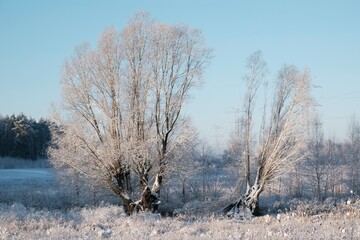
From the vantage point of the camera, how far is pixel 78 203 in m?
29.8

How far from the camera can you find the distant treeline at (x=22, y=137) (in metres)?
66.4

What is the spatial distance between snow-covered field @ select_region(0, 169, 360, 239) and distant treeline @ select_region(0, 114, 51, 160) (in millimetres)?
37685

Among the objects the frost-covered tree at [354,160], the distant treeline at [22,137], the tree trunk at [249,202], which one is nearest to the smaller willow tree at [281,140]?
the tree trunk at [249,202]

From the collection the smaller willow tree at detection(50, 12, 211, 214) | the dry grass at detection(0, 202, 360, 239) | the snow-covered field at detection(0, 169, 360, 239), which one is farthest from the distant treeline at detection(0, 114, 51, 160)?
the dry grass at detection(0, 202, 360, 239)

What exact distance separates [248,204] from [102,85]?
33.2 feet

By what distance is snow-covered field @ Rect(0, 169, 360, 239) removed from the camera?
7548 mm

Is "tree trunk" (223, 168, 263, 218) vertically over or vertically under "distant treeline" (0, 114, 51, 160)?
under

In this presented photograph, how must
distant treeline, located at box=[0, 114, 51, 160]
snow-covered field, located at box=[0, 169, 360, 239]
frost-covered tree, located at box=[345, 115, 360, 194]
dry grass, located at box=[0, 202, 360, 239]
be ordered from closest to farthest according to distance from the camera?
1. dry grass, located at box=[0, 202, 360, 239]
2. snow-covered field, located at box=[0, 169, 360, 239]
3. frost-covered tree, located at box=[345, 115, 360, 194]
4. distant treeline, located at box=[0, 114, 51, 160]

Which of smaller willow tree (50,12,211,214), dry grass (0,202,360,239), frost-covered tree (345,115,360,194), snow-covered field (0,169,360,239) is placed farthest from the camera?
frost-covered tree (345,115,360,194)

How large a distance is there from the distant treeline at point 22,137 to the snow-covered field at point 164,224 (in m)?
37.7

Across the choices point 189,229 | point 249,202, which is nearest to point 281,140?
point 249,202

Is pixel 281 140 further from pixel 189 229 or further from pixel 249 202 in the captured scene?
pixel 189 229

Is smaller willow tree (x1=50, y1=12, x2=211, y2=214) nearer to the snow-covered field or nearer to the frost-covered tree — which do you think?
the snow-covered field

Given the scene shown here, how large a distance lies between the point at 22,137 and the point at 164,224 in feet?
205
